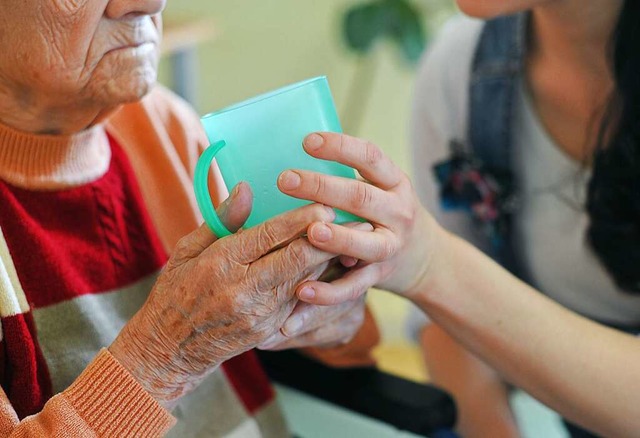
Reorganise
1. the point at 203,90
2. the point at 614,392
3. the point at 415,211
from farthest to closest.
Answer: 1. the point at 203,90
2. the point at 614,392
3. the point at 415,211

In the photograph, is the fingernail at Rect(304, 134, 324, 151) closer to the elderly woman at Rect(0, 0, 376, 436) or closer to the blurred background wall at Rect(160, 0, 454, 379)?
the elderly woman at Rect(0, 0, 376, 436)

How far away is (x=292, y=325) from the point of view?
913 millimetres

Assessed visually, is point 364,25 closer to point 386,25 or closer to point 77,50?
point 386,25

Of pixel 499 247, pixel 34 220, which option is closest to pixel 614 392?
pixel 499 247

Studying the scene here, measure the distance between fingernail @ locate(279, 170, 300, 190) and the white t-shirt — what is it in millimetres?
762

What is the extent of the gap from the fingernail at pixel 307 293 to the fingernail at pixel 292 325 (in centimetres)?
6

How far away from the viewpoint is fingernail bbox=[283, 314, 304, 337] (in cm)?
91

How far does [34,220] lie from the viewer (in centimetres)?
97

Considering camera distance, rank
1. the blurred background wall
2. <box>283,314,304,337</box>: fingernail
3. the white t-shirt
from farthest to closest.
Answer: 1. the blurred background wall
2. the white t-shirt
3. <box>283,314,304,337</box>: fingernail

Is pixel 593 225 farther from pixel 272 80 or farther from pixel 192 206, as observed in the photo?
pixel 272 80

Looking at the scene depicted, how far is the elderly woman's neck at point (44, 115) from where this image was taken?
3.11 ft

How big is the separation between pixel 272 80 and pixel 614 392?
2.05m

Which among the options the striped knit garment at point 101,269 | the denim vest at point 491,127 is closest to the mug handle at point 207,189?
the striped knit garment at point 101,269

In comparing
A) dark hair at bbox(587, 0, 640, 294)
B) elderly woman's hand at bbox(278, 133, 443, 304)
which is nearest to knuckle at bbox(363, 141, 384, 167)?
elderly woman's hand at bbox(278, 133, 443, 304)
